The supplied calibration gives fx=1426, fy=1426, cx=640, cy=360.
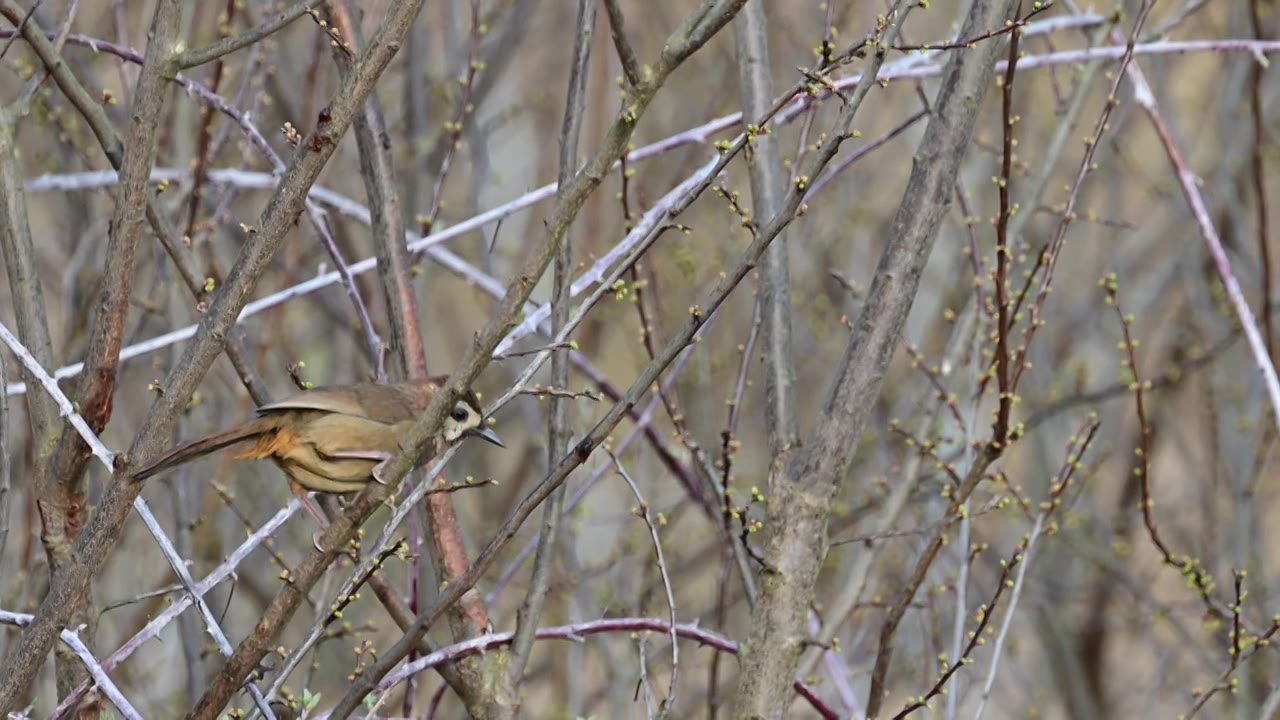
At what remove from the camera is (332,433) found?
262 cm

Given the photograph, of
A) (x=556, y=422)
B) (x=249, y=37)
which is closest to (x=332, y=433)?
(x=556, y=422)

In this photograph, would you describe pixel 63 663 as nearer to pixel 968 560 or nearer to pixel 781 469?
pixel 781 469

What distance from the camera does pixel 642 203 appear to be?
3.51 metres

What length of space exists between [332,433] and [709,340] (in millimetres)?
4762

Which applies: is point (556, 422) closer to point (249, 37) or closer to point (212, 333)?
point (212, 333)

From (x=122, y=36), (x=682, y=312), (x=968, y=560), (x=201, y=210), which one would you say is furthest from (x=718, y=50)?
(x=968, y=560)

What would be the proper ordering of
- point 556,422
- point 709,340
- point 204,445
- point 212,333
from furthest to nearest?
point 709,340
point 556,422
point 204,445
point 212,333

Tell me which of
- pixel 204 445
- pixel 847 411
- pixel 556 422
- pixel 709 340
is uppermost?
pixel 709 340

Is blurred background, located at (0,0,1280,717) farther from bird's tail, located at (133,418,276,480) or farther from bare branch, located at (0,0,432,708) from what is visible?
bare branch, located at (0,0,432,708)

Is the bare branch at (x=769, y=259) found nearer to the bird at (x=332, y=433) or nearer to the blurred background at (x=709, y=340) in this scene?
the bird at (x=332, y=433)

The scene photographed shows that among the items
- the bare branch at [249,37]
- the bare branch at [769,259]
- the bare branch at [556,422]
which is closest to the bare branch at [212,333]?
the bare branch at [249,37]

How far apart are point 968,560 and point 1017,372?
51 centimetres

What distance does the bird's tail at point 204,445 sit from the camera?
7.47 feet

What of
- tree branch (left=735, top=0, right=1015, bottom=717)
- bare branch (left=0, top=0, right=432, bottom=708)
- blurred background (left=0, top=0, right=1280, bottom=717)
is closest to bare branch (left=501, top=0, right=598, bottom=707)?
tree branch (left=735, top=0, right=1015, bottom=717)
